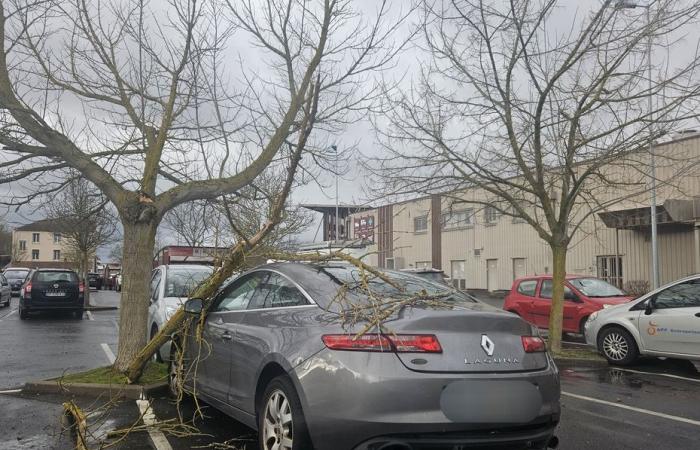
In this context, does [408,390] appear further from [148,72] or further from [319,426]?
[148,72]

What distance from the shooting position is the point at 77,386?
654cm

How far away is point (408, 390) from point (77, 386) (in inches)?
182

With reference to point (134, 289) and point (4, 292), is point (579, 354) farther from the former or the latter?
point (4, 292)

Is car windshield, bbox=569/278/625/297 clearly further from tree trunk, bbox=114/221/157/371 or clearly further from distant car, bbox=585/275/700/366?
tree trunk, bbox=114/221/157/371

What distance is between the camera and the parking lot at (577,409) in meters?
5.00

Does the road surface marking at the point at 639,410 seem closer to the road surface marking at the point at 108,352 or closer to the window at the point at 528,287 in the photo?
the road surface marking at the point at 108,352

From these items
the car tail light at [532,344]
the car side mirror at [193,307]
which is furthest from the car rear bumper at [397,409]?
the car side mirror at [193,307]

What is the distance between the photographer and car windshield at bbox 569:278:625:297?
43.6ft

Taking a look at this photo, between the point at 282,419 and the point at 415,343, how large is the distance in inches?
41.1

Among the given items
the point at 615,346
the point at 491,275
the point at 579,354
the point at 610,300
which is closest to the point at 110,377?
the point at 615,346

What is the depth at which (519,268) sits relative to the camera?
28.9 meters

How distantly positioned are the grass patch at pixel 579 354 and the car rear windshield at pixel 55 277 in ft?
48.6

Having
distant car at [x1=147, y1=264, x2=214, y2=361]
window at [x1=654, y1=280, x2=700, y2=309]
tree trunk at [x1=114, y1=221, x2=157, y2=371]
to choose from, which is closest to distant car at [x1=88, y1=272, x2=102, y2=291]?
distant car at [x1=147, y1=264, x2=214, y2=361]

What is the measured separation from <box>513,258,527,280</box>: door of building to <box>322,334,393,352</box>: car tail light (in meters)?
26.1
